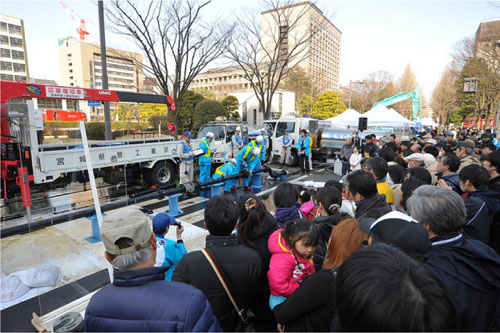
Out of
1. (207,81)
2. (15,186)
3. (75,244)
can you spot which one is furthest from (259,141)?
(207,81)

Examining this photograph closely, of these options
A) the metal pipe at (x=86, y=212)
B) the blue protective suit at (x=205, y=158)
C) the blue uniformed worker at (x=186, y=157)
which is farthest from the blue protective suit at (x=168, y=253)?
the blue protective suit at (x=205, y=158)

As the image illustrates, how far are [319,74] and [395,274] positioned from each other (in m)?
45.6

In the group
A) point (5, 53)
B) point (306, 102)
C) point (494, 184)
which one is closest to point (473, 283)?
point (494, 184)

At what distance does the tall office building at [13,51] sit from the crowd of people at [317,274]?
2254 inches

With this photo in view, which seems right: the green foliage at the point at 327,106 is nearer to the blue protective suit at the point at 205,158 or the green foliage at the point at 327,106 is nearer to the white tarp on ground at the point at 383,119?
the white tarp on ground at the point at 383,119

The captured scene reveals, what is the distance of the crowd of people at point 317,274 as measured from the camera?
2.45ft

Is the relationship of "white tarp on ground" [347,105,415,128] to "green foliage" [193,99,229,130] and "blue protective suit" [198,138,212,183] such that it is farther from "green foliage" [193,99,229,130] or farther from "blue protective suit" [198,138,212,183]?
"green foliage" [193,99,229,130]

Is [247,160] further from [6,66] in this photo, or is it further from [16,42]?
[16,42]

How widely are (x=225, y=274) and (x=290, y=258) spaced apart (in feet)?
1.41

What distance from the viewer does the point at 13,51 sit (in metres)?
48.1

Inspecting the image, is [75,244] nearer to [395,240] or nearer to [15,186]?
[15,186]

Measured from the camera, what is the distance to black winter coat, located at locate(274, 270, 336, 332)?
55.7 inches

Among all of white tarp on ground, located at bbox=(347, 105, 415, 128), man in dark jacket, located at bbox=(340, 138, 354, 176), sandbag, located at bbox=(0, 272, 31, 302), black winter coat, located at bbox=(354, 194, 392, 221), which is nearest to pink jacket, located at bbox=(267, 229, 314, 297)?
black winter coat, located at bbox=(354, 194, 392, 221)

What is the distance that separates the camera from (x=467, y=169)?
289 centimetres
